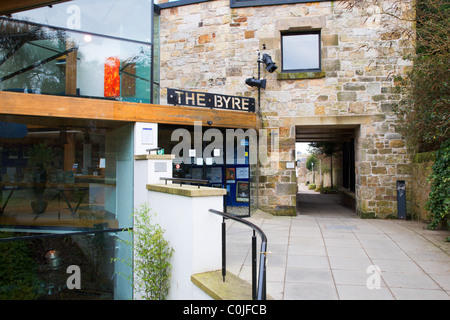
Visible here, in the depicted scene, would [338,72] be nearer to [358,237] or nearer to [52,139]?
[358,237]

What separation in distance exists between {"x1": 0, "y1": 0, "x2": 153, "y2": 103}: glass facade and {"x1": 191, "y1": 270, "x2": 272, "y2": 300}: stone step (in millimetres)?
4078

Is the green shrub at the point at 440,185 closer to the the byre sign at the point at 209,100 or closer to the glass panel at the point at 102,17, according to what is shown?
the the byre sign at the point at 209,100

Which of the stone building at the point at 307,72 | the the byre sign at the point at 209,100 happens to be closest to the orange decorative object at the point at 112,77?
the the byre sign at the point at 209,100

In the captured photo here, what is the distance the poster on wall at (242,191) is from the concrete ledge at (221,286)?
4.62m

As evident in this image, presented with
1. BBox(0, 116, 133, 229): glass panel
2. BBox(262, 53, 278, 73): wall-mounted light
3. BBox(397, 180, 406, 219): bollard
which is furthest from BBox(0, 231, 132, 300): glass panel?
BBox(397, 180, 406, 219): bollard

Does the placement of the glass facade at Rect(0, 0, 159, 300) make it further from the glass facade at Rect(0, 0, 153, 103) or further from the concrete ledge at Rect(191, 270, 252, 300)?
the concrete ledge at Rect(191, 270, 252, 300)

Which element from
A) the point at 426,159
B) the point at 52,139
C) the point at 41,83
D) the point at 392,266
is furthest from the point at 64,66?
the point at 426,159

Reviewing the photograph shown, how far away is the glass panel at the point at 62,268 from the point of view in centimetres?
561

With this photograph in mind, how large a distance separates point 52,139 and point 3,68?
142cm

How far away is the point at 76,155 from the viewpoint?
5984 millimetres

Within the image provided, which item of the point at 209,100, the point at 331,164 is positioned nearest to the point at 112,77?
the point at 209,100

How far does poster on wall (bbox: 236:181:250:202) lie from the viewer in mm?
8250

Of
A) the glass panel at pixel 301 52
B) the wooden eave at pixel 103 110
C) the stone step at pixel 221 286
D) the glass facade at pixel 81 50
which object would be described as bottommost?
the stone step at pixel 221 286

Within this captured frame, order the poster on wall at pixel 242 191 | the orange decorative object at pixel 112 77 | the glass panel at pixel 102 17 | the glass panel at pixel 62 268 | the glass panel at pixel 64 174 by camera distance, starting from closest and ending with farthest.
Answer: the glass panel at pixel 64 174 < the glass panel at pixel 62 268 < the glass panel at pixel 102 17 < the orange decorative object at pixel 112 77 < the poster on wall at pixel 242 191
